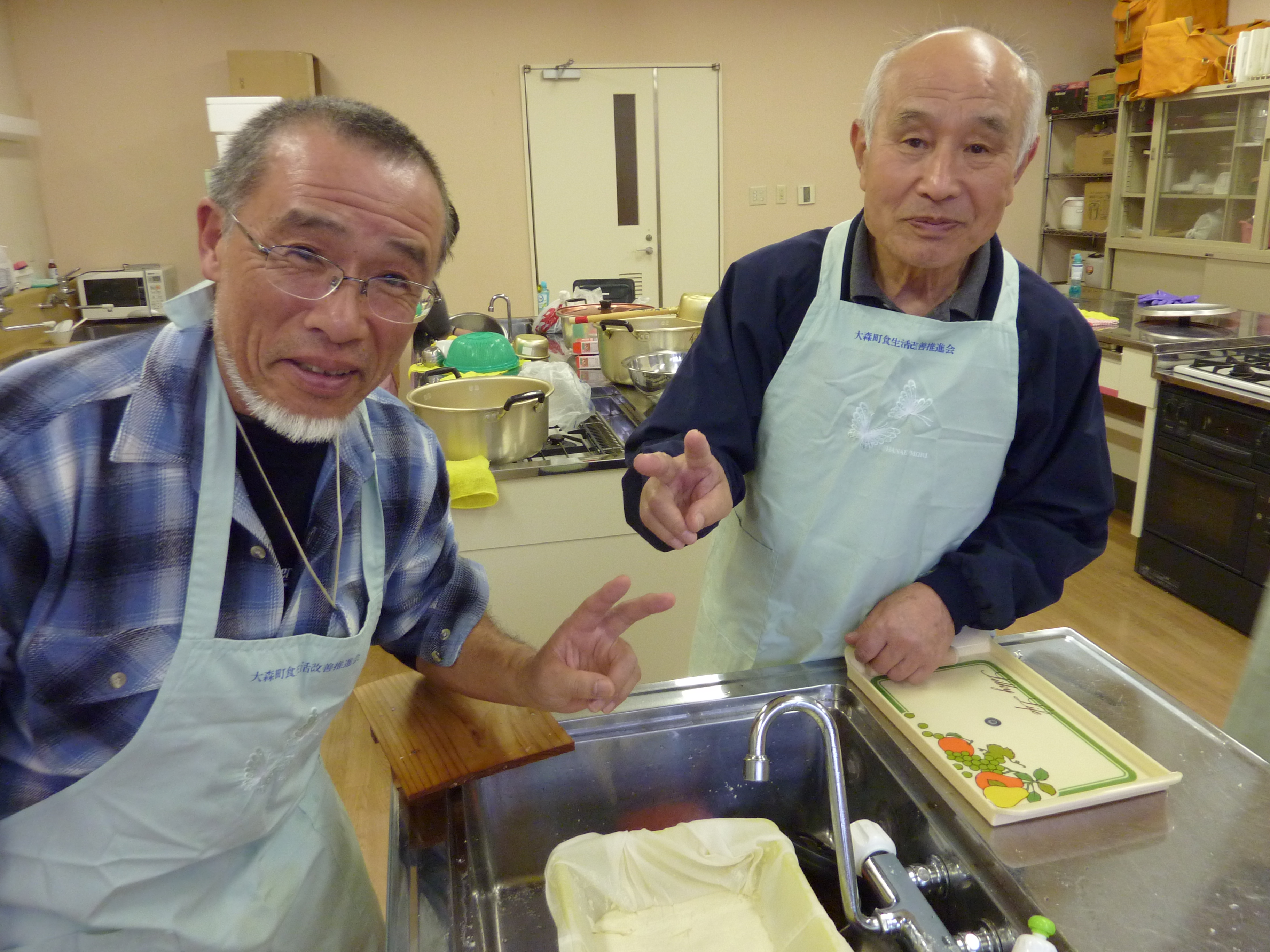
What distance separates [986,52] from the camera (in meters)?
1.09

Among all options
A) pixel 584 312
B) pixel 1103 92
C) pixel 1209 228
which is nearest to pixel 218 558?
pixel 584 312

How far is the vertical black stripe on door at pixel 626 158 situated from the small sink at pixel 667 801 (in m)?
4.69

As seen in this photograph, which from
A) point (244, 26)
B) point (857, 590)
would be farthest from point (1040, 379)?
point (244, 26)

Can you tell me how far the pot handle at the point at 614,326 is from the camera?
2.89 meters

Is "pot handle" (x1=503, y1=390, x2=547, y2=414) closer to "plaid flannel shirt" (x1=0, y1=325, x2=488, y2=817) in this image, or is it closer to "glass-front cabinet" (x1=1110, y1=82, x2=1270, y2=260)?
"plaid flannel shirt" (x1=0, y1=325, x2=488, y2=817)

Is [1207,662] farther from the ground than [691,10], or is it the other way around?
[691,10]

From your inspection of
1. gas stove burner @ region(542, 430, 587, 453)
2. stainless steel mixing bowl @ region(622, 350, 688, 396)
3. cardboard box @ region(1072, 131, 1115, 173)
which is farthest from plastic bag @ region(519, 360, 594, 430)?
cardboard box @ region(1072, 131, 1115, 173)

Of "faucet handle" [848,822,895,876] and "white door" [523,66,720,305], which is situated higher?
"white door" [523,66,720,305]

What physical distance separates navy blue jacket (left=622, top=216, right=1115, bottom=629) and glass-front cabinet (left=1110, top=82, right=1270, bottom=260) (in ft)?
13.5

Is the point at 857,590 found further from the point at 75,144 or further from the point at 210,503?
the point at 75,144

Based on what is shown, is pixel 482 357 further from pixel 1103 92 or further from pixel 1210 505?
pixel 1103 92

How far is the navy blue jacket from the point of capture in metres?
1.18

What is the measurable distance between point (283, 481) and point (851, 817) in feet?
2.49

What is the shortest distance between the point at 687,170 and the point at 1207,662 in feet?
12.9
